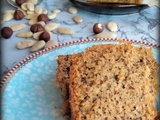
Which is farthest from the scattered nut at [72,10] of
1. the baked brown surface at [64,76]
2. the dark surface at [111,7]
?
the baked brown surface at [64,76]

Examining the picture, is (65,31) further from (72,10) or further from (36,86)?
(36,86)

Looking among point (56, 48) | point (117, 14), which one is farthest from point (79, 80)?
point (117, 14)

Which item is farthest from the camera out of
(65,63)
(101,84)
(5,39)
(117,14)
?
(117,14)

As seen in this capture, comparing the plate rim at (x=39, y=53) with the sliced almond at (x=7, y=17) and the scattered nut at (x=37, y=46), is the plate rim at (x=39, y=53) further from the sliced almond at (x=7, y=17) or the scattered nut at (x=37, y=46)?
the sliced almond at (x=7, y=17)

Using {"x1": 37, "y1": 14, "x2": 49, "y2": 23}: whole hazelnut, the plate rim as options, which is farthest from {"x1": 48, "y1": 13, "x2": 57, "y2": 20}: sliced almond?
the plate rim

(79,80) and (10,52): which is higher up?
(79,80)

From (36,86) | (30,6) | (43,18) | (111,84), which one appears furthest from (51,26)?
(111,84)

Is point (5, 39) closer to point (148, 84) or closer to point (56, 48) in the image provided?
point (56, 48)

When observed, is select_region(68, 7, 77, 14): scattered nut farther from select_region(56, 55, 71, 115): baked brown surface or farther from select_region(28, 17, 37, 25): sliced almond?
select_region(56, 55, 71, 115): baked brown surface

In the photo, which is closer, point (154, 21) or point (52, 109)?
point (52, 109)
